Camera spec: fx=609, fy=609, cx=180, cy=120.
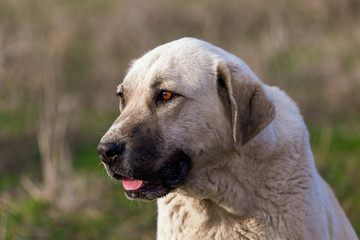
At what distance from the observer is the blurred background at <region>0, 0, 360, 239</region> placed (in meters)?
6.99

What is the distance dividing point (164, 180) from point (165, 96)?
1.74 ft

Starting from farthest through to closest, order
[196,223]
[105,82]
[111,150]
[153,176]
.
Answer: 1. [105,82]
2. [196,223]
3. [153,176]
4. [111,150]

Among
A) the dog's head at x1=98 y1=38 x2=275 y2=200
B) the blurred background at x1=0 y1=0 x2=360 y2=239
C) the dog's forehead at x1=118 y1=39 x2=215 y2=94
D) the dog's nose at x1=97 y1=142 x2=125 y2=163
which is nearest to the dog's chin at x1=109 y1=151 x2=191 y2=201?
the dog's head at x1=98 y1=38 x2=275 y2=200

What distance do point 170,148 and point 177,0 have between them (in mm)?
11505

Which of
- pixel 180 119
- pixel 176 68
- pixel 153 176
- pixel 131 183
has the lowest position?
pixel 131 183

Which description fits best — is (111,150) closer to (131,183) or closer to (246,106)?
(131,183)

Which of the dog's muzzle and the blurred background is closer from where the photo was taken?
the dog's muzzle

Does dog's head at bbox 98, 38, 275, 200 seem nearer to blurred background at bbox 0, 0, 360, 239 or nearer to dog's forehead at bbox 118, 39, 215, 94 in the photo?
dog's forehead at bbox 118, 39, 215, 94

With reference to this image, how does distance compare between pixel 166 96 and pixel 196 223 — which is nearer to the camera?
pixel 166 96

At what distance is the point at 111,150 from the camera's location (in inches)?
142

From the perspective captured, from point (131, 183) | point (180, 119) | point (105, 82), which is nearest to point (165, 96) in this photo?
point (180, 119)

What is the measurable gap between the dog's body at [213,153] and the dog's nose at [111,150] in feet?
0.12

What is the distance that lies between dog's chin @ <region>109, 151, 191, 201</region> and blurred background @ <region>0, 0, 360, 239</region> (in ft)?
9.10

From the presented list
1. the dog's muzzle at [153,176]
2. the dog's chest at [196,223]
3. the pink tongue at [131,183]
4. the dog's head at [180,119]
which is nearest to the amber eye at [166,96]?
the dog's head at [180,119]
